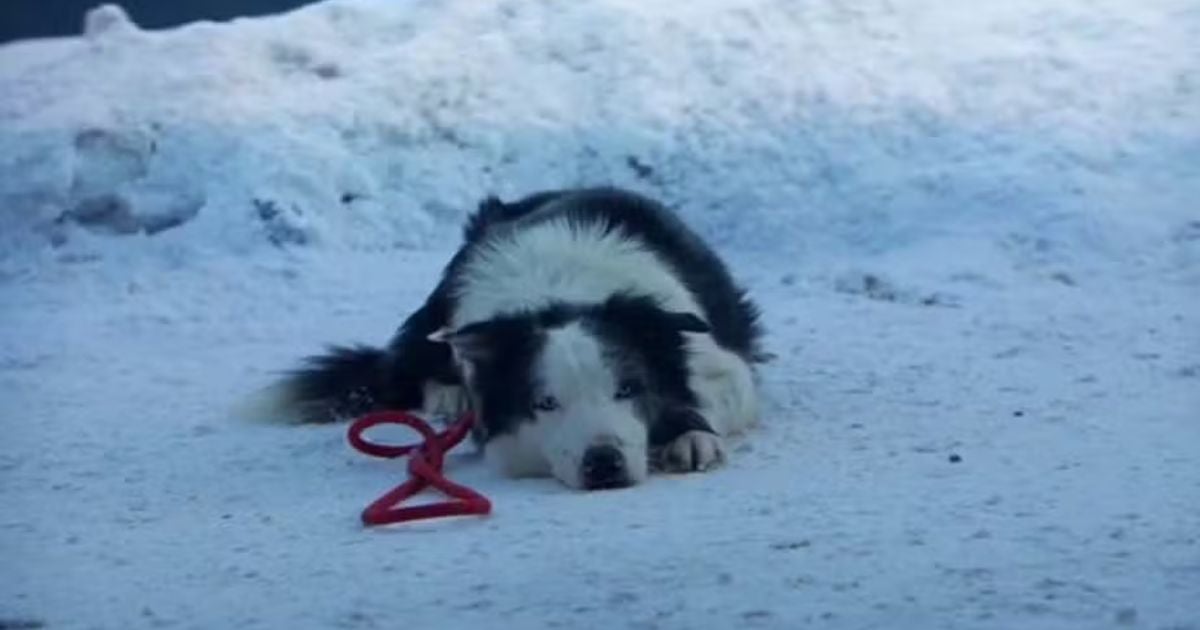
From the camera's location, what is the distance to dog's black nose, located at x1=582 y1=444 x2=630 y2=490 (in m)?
5.71

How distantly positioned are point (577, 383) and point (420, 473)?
1.66ft

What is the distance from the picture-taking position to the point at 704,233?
10375mm

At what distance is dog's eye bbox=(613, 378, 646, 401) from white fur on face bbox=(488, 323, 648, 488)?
0.02 meters

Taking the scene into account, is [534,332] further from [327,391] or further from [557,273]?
[327,391]

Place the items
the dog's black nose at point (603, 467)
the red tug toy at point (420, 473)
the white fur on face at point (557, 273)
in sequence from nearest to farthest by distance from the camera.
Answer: the red tug toy at point (420, 473)
the dog's black nose at point (603, 467)
the white fur on face at point (557, 273)

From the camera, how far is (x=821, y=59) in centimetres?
1163

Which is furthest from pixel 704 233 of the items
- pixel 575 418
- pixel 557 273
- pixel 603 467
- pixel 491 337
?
pixel 603 467

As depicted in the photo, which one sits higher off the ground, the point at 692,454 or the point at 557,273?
the point at 557,273

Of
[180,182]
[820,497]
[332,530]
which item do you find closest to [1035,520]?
[820,497]

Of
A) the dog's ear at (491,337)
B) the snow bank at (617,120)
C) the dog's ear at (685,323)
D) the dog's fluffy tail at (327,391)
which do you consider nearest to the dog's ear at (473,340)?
the dog's ear at (491,337)

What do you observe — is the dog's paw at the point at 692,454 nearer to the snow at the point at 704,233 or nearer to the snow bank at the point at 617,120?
the snow at the point at 704,233

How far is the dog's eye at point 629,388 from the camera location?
19.5 feet

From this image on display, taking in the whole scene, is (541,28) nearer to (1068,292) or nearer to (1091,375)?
(1068,292)

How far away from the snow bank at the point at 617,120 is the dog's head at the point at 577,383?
398 centimetres
